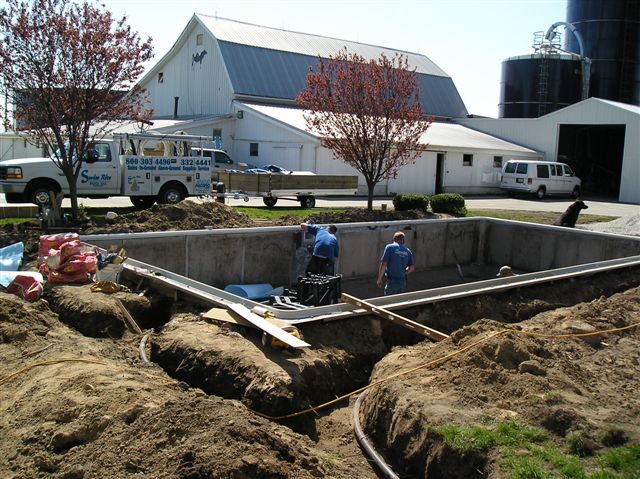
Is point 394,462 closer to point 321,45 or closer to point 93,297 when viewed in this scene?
point 93,297

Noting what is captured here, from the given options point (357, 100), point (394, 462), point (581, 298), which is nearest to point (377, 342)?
point (394, 462)

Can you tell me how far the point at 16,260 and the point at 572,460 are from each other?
9.01 meters

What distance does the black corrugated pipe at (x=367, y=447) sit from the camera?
614 cm

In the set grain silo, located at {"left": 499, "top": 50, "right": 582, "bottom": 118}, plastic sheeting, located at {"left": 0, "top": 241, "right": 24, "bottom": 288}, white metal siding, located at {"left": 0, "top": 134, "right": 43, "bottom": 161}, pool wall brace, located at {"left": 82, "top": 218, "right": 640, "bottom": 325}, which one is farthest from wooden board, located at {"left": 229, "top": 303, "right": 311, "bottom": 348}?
grain silo, located at {"left": 499, "top": 50, "right": 582, "bottom": 118}

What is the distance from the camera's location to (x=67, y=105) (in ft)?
50.8

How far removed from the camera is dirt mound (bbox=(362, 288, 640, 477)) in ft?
19.6

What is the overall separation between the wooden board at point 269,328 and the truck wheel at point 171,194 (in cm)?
1325

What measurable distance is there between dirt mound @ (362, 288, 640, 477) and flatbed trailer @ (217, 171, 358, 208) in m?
15.7

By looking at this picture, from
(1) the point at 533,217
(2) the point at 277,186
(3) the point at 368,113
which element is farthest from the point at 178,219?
(1) the point at 533,217

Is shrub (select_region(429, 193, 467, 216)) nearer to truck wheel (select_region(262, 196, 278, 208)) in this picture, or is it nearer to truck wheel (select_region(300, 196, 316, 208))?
truck wheel (select_region(300, 196, 316, 208))

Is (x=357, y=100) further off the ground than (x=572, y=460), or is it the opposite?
(x=357, y=100)

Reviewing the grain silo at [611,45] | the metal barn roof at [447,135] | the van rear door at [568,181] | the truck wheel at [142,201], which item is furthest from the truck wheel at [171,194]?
the grain silo at [611,45]

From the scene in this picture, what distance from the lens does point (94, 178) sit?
800 inches

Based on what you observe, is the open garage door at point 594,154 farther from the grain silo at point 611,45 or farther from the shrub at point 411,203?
the shrub at point 411,203
